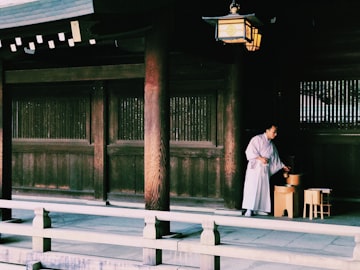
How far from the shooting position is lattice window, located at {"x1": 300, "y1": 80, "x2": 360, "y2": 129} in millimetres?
11031

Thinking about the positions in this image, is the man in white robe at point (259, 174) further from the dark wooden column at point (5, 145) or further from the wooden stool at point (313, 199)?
the dark wooden column at point (5, 145)

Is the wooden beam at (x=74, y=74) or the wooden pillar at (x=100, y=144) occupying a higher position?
the wooden beam at (x=74, y=74)

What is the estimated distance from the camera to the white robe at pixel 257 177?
10.8 meters

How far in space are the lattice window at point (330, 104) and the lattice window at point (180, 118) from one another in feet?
6.37

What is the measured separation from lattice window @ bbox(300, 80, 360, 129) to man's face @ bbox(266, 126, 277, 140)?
2.99 feet

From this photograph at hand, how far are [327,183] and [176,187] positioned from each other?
10.1ft

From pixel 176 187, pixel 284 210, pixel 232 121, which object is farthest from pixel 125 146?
pixel 284 210

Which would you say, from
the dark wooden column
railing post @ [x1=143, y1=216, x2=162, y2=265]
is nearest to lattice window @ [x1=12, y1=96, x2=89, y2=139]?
the dark wooden column

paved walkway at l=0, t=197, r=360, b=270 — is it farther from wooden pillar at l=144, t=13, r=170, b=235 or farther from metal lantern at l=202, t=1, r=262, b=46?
metal lantern at l=202, t=1, r=262, b=46

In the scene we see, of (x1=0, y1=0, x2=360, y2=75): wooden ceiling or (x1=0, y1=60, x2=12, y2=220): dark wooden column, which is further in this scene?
(x1=0, y1=60, x2=12, y2=220): dark wooden column

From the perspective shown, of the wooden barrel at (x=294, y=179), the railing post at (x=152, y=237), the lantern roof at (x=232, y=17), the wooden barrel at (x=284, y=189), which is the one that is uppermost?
the lantern roof at (x=232, y=17)

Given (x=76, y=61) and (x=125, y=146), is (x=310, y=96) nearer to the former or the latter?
(x=125, y=146)

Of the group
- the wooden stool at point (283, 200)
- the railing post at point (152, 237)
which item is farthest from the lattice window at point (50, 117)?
the railing post at point (152, 237)

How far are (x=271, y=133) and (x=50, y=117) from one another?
5.50 m
